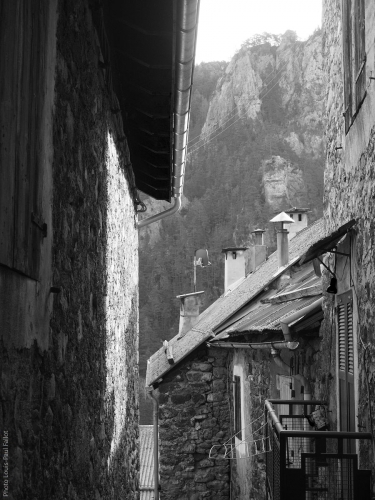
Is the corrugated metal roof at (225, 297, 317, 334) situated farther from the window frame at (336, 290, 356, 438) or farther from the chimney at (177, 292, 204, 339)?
the chimney at (177, 292, 204, 339)

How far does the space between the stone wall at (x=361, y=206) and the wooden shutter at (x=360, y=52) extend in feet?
0.46

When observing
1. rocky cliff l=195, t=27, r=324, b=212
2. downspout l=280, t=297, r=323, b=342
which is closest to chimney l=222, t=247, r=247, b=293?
downspout l=280, t=297, r=323, b=342

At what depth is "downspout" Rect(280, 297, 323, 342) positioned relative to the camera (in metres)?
7.47

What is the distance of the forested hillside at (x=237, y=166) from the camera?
46.8 metres

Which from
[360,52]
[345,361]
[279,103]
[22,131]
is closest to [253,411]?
[345,361]

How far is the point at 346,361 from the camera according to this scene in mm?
6203

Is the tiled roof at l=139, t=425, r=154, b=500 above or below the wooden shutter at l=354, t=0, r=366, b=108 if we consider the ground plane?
below

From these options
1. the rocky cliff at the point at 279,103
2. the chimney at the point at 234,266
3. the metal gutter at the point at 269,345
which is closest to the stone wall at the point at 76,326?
the metal gutter at the point at 269,345

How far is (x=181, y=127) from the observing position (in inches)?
243

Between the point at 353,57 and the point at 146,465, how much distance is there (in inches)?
555

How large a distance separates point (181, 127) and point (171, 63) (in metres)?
0.89

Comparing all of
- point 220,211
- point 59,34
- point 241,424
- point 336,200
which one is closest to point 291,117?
point 220,211

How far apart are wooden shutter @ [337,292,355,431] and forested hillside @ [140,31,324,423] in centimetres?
3204

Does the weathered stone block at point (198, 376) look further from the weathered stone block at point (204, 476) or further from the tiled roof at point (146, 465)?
the tiled roof at point (146, 465)
